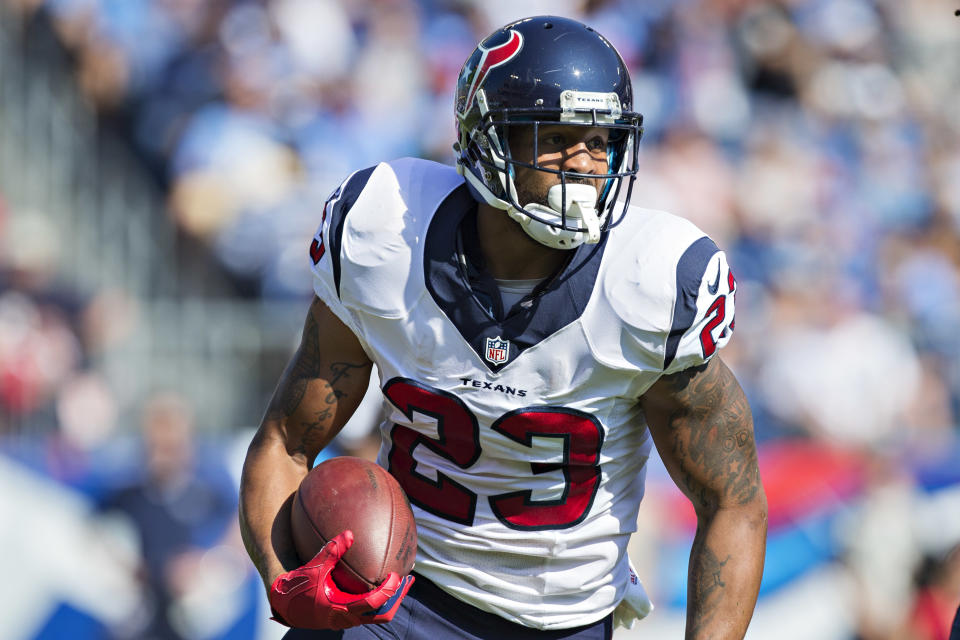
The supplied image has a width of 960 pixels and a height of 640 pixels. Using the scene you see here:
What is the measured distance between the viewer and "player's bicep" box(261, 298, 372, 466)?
8.43ft

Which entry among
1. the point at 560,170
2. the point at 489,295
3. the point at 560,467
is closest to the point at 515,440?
the point at 560,467

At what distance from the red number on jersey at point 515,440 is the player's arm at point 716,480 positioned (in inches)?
6.3

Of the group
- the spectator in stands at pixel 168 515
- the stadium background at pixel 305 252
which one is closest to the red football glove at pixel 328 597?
the stadium background at pixel 305 252

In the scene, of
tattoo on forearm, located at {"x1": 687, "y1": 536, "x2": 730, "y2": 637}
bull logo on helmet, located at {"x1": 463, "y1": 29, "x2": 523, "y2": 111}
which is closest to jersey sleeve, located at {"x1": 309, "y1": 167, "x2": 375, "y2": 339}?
bull logo on helmet, located at {"x1": 463, "y1": 29, "x2": 523, "y2": 111}

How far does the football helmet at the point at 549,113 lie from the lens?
7.54 ft

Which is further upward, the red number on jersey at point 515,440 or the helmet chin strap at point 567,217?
the helmet chin strap at point 567,217

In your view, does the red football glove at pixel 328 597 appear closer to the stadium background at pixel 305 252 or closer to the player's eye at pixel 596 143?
the player's eye at pixel 596 143

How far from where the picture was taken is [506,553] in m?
2.46

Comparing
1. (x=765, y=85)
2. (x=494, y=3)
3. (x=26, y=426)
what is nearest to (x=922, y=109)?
(x=765, y=85)

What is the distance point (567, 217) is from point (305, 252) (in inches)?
153

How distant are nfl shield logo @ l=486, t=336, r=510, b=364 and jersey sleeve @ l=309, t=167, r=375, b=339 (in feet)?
1.00

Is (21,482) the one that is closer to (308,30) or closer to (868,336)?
(308,30)

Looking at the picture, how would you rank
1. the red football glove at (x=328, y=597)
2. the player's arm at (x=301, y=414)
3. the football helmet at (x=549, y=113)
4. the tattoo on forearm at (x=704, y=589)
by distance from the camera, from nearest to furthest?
the red football glove at (x=328, y=597) → the football helmet at (x=549, y=113) → the tattoo on forearm at (x=704, y=589) → the player's arm at (x=301, y=414)

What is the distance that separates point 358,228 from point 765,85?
569cm
